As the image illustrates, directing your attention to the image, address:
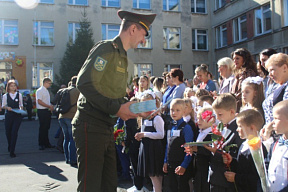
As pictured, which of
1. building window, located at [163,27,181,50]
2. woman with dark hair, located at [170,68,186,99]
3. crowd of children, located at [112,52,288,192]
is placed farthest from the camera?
building window, located at [163,27,181,50]

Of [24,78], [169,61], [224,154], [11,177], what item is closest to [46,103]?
[11,177]

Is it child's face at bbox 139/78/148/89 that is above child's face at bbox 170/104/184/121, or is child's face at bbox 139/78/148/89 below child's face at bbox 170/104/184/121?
above

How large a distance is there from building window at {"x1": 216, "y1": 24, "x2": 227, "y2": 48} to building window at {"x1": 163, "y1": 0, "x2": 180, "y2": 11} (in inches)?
164

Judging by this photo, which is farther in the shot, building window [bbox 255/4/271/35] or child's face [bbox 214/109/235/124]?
building window [bbox 255/4/271/35]

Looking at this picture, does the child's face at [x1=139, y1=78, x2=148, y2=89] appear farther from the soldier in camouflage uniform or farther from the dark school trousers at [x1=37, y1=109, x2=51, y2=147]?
the soldier in camouflage uniform

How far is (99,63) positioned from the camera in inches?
107

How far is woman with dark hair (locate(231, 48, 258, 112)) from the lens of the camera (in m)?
5.11

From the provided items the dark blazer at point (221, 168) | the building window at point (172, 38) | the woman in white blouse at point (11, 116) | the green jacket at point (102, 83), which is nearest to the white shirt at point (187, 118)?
the dark blazer at point (221, 168)

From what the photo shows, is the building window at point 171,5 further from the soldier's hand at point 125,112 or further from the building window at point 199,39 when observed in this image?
the soldier's hand at point 125,112

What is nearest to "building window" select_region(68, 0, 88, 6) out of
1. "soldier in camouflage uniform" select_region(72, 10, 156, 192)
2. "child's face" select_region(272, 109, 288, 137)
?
"soldier in camouflage uniform" select_region(72, 10, 156, 192)

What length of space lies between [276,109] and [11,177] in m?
5.20

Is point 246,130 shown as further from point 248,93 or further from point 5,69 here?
point 5,69

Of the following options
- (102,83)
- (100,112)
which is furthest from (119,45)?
(100,112)

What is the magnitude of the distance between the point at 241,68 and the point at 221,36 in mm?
21854
